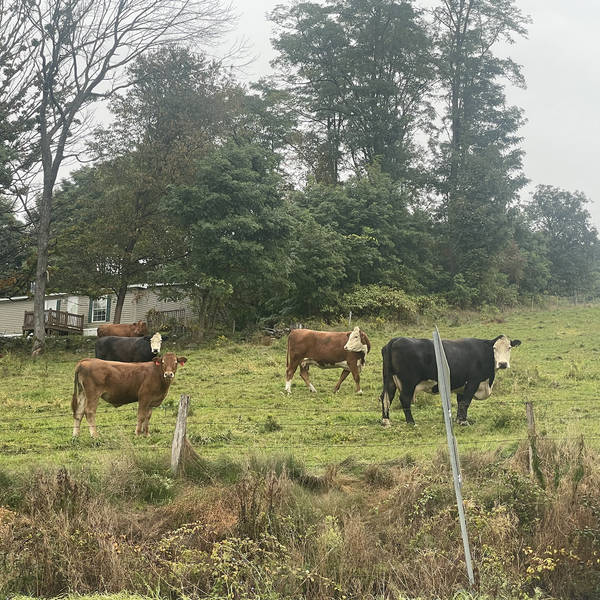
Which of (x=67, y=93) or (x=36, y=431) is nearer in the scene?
(x=36, y=431)

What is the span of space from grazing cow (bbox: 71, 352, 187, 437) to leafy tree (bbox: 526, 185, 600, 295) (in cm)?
4933

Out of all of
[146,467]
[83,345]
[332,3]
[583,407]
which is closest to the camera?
[146,467]

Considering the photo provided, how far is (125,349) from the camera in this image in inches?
905

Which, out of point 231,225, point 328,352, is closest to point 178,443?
point 328,352

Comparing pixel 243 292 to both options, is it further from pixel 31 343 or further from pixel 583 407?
pixel 583 407

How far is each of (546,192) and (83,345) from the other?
174ft

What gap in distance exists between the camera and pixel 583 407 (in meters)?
15.1

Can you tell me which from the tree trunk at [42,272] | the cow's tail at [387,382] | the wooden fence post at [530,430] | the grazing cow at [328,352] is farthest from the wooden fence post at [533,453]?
the tree trunk at [42,272]

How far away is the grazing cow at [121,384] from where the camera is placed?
13.9 meters

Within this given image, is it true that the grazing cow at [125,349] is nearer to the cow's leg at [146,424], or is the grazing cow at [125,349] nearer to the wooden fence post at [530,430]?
the cow's leg at [146,424]

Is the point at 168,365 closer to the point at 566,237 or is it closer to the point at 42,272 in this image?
the point at 42,272

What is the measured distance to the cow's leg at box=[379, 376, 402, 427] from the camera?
47.1ft

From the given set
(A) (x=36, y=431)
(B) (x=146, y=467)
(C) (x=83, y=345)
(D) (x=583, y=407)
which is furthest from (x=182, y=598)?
(C) (x=83, y=345)

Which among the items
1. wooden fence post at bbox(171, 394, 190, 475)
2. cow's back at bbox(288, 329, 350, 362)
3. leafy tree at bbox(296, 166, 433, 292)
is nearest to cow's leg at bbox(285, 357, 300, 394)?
cow's back at bbox(288, 329, 350, 362)
